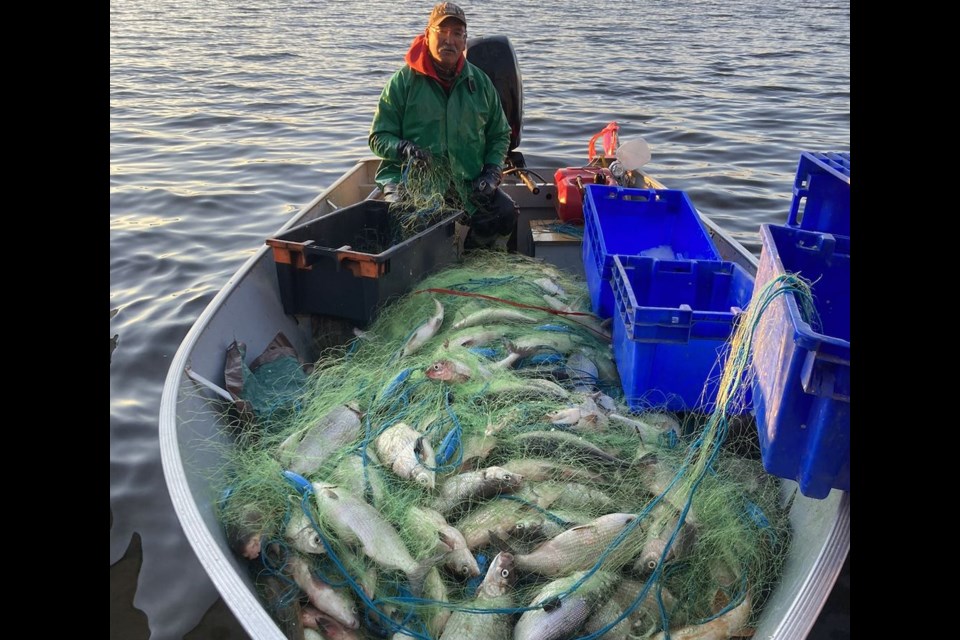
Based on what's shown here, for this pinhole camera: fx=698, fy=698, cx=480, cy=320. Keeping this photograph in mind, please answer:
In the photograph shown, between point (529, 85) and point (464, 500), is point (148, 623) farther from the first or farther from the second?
point (529, 85)

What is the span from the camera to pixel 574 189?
684cm

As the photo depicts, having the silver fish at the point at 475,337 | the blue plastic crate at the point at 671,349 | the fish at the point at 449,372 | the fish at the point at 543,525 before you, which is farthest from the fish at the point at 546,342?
the fish at the point at 543,525

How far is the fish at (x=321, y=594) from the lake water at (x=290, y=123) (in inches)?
46.6

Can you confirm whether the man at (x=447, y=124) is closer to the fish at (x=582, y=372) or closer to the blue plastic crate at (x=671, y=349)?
the blue plastic crate at (x=671, y=349)

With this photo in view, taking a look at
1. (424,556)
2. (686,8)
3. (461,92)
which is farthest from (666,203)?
(686,8)

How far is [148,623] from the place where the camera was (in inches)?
158

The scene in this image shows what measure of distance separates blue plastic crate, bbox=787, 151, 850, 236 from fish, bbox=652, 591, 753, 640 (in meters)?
1.94

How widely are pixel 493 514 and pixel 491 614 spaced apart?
479 millimetres

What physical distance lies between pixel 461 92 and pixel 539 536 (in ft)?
13.0

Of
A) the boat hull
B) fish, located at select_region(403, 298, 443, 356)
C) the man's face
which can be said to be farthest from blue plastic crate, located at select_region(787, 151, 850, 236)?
the man's face

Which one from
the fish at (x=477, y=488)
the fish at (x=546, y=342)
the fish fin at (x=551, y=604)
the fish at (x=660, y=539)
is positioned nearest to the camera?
the fish fin at (x=551, y=604)

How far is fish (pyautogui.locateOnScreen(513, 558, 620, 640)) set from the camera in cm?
276

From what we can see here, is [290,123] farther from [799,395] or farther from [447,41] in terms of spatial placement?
[799,395]

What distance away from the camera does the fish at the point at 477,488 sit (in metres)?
3.26
